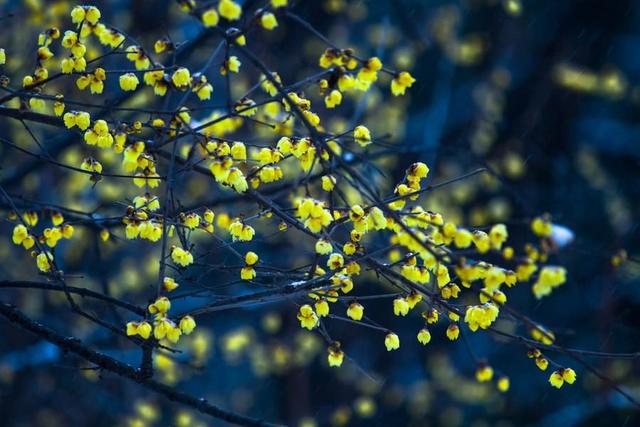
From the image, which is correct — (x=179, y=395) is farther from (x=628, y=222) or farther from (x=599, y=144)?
(x=599, y=144)

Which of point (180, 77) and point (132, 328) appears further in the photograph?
point (180, 77)

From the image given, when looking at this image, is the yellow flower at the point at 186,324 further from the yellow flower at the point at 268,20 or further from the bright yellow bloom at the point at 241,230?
the yellow flower at the point at 268,20

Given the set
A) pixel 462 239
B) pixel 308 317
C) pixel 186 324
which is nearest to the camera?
pixel 462 239

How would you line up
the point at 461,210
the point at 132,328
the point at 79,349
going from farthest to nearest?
the point at 461,210, the point at 79,349, the point at 132,328

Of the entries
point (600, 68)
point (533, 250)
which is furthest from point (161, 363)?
point (600, 68)

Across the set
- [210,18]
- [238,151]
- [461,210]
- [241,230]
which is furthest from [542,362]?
[461,210]

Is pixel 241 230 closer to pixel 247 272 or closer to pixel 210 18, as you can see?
pixel 247 272

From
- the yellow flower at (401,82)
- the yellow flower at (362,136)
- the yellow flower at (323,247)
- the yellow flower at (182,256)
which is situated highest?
the yellow flower at (401,82)

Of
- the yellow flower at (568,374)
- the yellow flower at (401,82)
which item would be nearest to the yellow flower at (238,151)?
the yellow flower at (401,82)

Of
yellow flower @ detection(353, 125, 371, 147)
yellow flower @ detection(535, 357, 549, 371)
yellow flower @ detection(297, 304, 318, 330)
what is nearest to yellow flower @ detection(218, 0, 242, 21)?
yellow flower @ detection(353, 125, 371, 147)
